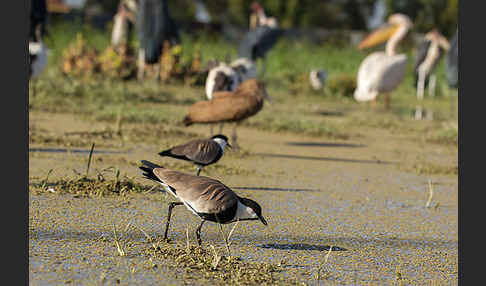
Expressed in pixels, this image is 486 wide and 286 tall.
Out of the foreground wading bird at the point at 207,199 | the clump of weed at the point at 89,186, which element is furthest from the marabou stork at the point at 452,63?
the foreground wading bird at the point at 207,199

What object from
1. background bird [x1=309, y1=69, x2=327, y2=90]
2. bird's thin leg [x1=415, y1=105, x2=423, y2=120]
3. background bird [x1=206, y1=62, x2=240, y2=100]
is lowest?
bird's thin leg [x1=415, y1=105, x2=423, y2=120]

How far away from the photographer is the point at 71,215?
11.3ft

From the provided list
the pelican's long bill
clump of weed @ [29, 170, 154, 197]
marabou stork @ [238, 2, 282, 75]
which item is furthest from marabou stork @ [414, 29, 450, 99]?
clump of weed @ [29, 170, 154, 197]

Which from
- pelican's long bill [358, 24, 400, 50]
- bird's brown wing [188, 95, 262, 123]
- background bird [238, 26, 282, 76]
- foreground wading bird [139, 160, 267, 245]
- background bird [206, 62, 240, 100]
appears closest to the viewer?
foreground wading bird [139, 160, 267, 245]

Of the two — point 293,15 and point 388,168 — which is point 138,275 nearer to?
point 388,168

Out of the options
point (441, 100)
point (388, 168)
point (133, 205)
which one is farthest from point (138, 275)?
point (441, 100)

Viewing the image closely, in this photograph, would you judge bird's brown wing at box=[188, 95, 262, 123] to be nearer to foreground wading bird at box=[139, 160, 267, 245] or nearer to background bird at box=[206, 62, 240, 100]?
background bird at box=[206, 62, 240, 100]

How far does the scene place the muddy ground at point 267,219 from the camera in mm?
2760

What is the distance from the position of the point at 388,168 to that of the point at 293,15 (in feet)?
90.5

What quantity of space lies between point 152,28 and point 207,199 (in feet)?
29.5

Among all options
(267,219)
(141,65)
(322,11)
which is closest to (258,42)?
(141,65)

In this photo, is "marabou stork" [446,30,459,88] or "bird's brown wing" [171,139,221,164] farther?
"marabou stork" [446,30,459,88]

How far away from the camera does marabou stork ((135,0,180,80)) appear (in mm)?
11367

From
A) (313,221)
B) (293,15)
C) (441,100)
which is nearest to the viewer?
(313,221)
